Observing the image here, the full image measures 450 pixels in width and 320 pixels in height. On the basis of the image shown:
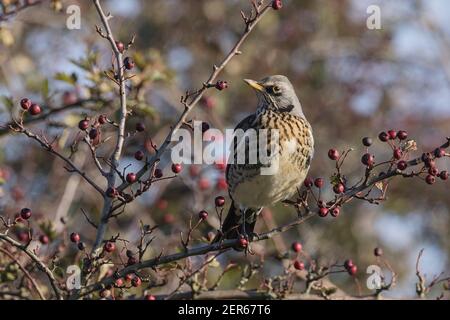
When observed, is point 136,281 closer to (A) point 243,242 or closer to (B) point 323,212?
(A) point 243,242

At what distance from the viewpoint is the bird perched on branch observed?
4863 millimetres

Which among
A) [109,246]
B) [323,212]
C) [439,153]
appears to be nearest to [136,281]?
[109,246]

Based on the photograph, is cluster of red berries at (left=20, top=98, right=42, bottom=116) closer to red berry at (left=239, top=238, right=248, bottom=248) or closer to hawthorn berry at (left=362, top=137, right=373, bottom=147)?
red berry at (left=239, top=238, right=248, bottom=248)

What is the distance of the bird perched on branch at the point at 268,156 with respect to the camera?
486 centimetres

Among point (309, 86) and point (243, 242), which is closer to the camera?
point (243, 242)

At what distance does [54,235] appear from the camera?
4531 mm

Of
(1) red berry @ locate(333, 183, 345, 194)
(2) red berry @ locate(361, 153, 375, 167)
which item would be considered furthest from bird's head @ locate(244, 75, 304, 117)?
(2) red berry @ locate(361, 153, 375, 167)

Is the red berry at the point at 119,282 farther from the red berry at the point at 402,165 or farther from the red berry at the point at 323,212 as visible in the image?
the red berry at the point at 402,165

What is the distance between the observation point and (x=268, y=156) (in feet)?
16.0

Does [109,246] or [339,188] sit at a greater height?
[339,188]

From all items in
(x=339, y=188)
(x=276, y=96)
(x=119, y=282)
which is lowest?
(x=119, y=282)

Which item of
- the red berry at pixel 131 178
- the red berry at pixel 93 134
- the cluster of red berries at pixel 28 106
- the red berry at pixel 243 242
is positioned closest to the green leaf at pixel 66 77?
the cluster of red berries at pixel 28 106

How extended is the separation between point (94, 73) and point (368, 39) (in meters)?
5.16

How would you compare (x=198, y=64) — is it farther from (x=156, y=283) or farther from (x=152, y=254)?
(x=156, y=283)
